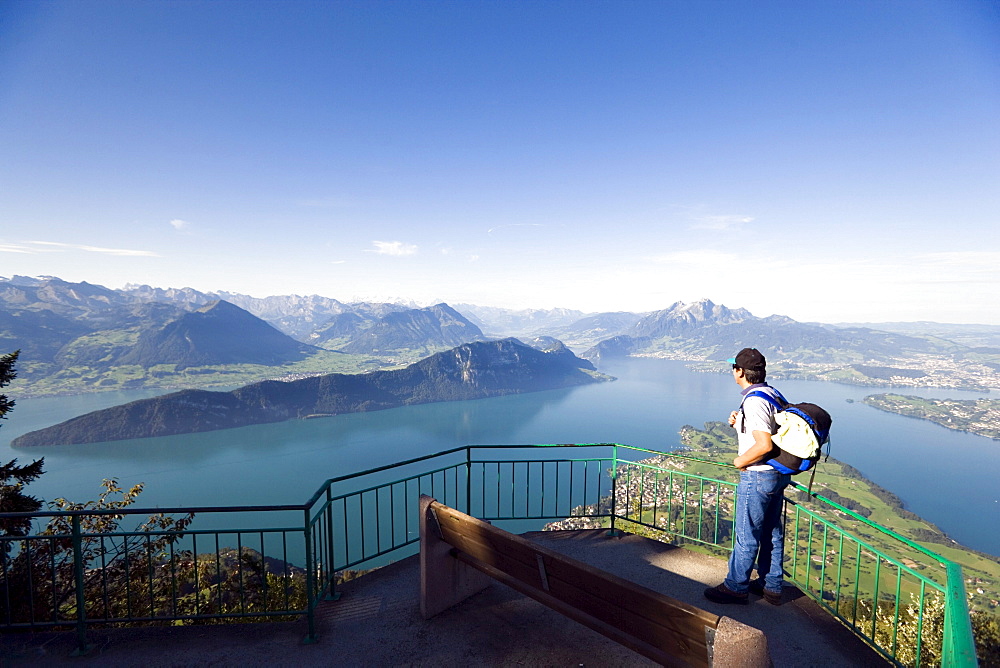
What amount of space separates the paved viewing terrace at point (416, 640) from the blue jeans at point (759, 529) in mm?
311

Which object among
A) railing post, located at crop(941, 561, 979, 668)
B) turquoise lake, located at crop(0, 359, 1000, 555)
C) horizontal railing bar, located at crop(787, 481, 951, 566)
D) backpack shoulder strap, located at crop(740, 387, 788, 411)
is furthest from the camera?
turquoise lake, located at crop(0, 359, 1000, 555)

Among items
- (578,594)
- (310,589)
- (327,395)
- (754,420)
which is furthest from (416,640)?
(327,395)

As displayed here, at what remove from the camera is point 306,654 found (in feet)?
11.8

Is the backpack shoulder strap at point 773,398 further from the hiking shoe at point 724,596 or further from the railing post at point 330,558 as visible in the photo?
the railing post at point 330,558

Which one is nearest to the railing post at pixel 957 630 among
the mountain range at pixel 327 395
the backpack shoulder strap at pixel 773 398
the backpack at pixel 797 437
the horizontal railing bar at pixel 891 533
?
the horizontal railing bar at pixel 891 533

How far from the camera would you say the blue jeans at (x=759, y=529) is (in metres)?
3.67

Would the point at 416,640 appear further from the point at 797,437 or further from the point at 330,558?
the point at 797,437

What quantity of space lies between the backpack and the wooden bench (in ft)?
6.44

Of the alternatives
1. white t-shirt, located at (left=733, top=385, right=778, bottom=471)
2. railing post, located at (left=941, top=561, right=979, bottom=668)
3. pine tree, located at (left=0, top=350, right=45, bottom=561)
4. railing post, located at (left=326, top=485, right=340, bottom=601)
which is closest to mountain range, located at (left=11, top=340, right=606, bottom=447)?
pine tree, located at (left=0, top=350, right=45, bottom=561)

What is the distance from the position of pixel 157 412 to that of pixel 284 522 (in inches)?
2945

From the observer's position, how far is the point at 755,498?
3707 mm

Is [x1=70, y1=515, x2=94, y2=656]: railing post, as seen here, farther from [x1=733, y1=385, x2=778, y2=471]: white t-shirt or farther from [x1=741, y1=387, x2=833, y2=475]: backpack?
[x1=741, y1=387, x2=833, y2=475]: backpack

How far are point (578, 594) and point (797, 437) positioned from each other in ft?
7.03

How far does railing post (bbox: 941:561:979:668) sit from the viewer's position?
219cm
